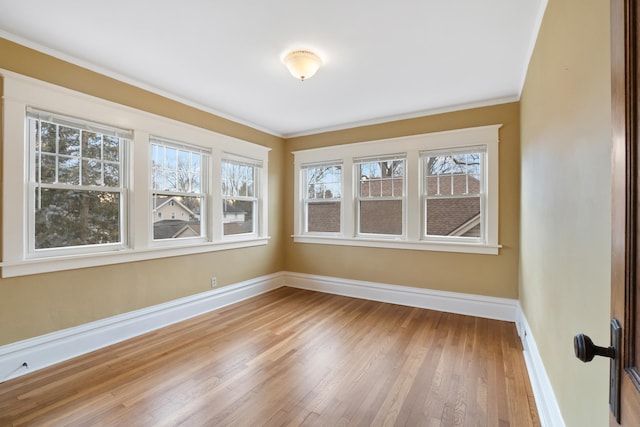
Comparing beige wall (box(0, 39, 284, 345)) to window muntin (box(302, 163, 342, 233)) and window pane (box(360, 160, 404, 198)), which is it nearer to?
window muntin (box(302, 163, 342, 233))

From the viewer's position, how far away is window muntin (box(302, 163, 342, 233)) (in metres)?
4.80

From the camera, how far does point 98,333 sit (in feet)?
9.10

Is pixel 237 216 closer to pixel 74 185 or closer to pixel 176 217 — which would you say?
pixel 176 217

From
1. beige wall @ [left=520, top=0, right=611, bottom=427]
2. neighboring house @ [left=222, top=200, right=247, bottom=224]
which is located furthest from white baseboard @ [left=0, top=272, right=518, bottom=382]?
beige wall @ [left=520, top=0, right=611, bottom=427]

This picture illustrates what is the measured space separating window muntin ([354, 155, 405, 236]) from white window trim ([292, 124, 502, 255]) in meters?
0.09

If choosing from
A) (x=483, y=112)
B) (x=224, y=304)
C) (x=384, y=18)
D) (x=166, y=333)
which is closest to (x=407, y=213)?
(x=483, y=112)

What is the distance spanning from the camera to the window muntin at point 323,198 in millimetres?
4797

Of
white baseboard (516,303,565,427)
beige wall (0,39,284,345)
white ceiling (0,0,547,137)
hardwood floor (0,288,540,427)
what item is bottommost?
hardwood floor (0,288,540,427)

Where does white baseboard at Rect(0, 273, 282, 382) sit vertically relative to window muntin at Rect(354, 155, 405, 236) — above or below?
below

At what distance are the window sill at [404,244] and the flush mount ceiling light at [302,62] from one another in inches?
102

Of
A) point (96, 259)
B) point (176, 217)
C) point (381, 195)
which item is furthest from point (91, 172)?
point (381, 195)

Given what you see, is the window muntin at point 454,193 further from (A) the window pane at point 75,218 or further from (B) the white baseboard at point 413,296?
(A) the window pane at point 75,218

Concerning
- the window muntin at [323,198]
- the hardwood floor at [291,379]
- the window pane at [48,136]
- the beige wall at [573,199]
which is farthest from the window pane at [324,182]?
the window pane at [48,136]

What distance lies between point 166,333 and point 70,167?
1.90 metres
